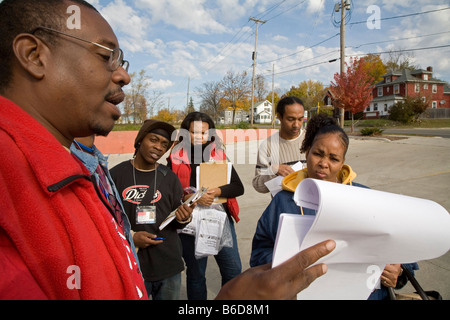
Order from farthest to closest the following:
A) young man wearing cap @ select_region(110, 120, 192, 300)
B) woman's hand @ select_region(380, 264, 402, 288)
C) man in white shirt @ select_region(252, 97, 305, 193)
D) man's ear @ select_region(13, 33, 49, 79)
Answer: man in white shirt @ select_region(252, 97, 305, 193), young man wearing cap @ select_region(110, 120, 192, 300), woman's hand @ select_region(380, 264, 402, 288), man's ear @ select_region(13, 33, 49, 79)

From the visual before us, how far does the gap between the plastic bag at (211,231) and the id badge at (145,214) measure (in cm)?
51

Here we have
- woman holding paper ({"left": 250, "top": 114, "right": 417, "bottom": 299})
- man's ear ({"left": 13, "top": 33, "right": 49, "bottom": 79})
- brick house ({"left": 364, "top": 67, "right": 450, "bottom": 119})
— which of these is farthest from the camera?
brick house ({"left": 364, "top": 67, "right": 450, "bottom": 119})

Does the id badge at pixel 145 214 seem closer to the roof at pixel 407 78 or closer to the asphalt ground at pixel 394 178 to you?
the asphalt ground at pixel 394 178

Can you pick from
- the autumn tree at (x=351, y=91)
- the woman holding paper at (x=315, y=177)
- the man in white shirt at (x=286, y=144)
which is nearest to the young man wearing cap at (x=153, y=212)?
the woman holding paper at (x=315, y=177)

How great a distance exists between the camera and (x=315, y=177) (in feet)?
5.78

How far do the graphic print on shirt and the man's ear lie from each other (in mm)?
1557

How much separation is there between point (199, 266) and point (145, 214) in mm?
837

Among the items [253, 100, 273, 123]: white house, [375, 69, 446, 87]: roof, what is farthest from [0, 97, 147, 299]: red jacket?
[253, 100, 273, 123]: white house

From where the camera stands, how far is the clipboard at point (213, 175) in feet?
8.89

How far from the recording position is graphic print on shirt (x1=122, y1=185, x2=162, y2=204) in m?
2.15

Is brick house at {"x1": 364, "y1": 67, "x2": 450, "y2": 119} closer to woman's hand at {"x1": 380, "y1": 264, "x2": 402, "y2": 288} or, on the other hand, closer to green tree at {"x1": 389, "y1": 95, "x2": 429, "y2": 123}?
green tree at {"x1": 389, "y1": 95, "x2": 429, "y2": 123}

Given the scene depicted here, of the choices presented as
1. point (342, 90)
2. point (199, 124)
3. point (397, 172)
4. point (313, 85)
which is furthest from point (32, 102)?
point (313, 85)

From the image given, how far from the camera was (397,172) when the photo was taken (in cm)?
817

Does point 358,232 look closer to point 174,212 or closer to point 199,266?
point 174,212
